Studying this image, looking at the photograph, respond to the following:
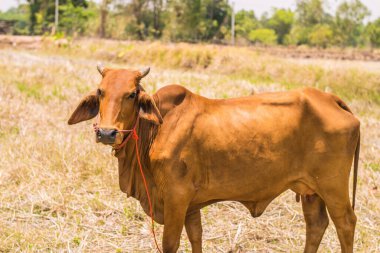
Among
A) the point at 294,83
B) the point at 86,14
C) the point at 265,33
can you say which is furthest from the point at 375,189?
the point at 265,33

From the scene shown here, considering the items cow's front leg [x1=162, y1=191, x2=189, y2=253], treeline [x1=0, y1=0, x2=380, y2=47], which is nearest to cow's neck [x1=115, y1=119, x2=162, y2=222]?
cow's front leg [x1=162, y1=191, x2=189, y2=253]

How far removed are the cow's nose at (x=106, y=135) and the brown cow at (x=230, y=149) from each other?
0.18 metres

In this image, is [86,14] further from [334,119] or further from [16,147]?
[334,119]

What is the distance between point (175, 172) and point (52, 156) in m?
2.98

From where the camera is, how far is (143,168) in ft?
10.2

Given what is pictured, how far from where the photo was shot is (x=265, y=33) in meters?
64.4

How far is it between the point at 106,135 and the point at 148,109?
1.06 feet

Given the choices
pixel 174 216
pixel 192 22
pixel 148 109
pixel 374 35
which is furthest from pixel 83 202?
pixel 374 35

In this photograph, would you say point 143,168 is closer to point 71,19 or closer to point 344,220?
point 344,220

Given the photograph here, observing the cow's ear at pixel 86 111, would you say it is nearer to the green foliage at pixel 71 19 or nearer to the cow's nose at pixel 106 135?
the cow's nose at pixel 106 135

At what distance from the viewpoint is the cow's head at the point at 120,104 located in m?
2.76

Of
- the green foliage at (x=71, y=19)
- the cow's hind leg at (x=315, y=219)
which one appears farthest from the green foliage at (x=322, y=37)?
the cow's hind leg at (x=315, y=219)

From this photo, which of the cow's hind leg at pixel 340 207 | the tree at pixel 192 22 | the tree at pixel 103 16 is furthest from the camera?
the tree at pixel 192 22

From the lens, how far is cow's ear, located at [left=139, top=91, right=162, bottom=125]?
2.88 metres
